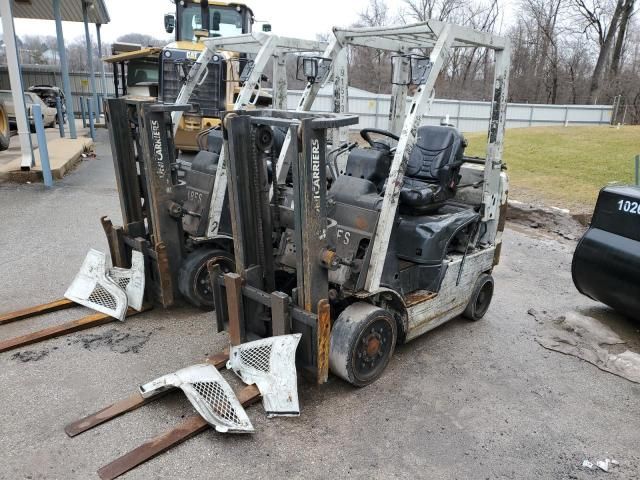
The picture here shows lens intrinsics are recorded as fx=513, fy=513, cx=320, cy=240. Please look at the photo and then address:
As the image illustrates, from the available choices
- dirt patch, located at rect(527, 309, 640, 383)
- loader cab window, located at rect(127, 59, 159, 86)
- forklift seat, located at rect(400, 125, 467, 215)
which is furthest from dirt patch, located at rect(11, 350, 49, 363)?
loader cab window, located at rect(127, 59, 159, 86)

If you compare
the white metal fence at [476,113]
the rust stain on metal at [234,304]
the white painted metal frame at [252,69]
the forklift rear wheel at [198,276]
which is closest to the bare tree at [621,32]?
the white metal fence at [476,113]

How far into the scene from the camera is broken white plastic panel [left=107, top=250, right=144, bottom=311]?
501 cm

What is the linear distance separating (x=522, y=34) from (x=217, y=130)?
4506cm

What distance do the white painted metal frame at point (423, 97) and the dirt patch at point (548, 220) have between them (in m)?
4.61

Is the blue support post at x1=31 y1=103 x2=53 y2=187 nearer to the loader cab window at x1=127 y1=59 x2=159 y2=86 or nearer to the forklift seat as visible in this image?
the loader cab window at x1=127 y1=59 x2=159 y2=86

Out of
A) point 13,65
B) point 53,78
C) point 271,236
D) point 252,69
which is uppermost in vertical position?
point 53,78

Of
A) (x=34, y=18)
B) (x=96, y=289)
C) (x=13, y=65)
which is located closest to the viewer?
(x=96, y=289)

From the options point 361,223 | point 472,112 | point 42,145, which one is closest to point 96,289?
point 361,223

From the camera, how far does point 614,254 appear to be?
16.2 ft

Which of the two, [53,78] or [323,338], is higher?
[53,78]

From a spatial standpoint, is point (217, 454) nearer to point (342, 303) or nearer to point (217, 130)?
point (342, 303)

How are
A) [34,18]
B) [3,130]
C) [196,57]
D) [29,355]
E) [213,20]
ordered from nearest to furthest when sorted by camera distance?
[29,355] < [196,57] < [213,20] < [3,130] < [34,18]

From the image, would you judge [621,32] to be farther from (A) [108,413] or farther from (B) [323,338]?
(A) [108,413]

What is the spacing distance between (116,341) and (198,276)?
0.96m
